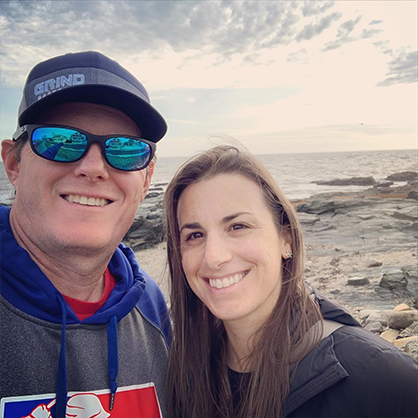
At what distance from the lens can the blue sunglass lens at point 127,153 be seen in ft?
7.18

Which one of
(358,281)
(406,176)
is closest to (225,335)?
(358,281)

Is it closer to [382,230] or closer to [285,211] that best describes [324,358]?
[285,211]

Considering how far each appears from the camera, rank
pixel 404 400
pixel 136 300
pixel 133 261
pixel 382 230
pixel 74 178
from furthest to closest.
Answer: pixel 382 230
pixel 133 261
pixel 136 300
pixel 74 178
pixel 404 400

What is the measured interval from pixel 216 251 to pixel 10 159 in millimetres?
1509

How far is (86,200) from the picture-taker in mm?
2189

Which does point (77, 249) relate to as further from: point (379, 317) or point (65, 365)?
point (379, 317)

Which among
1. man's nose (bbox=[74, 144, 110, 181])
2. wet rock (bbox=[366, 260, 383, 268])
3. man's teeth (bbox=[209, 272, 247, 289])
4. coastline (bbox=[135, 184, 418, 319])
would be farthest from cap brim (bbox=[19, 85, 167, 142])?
wet rock (bbox=[366, 260, 383, 268])

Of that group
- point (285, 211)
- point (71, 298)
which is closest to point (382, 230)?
point (285, 211)

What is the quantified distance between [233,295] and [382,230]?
12.6 meters

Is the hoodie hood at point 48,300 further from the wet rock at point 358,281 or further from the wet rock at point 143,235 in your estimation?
the wet rock at point 143,235

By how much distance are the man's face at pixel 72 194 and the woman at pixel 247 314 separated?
1.66 ft

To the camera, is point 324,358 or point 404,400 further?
point 324,358

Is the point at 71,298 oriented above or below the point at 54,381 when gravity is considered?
above

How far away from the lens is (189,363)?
233 centimetres
